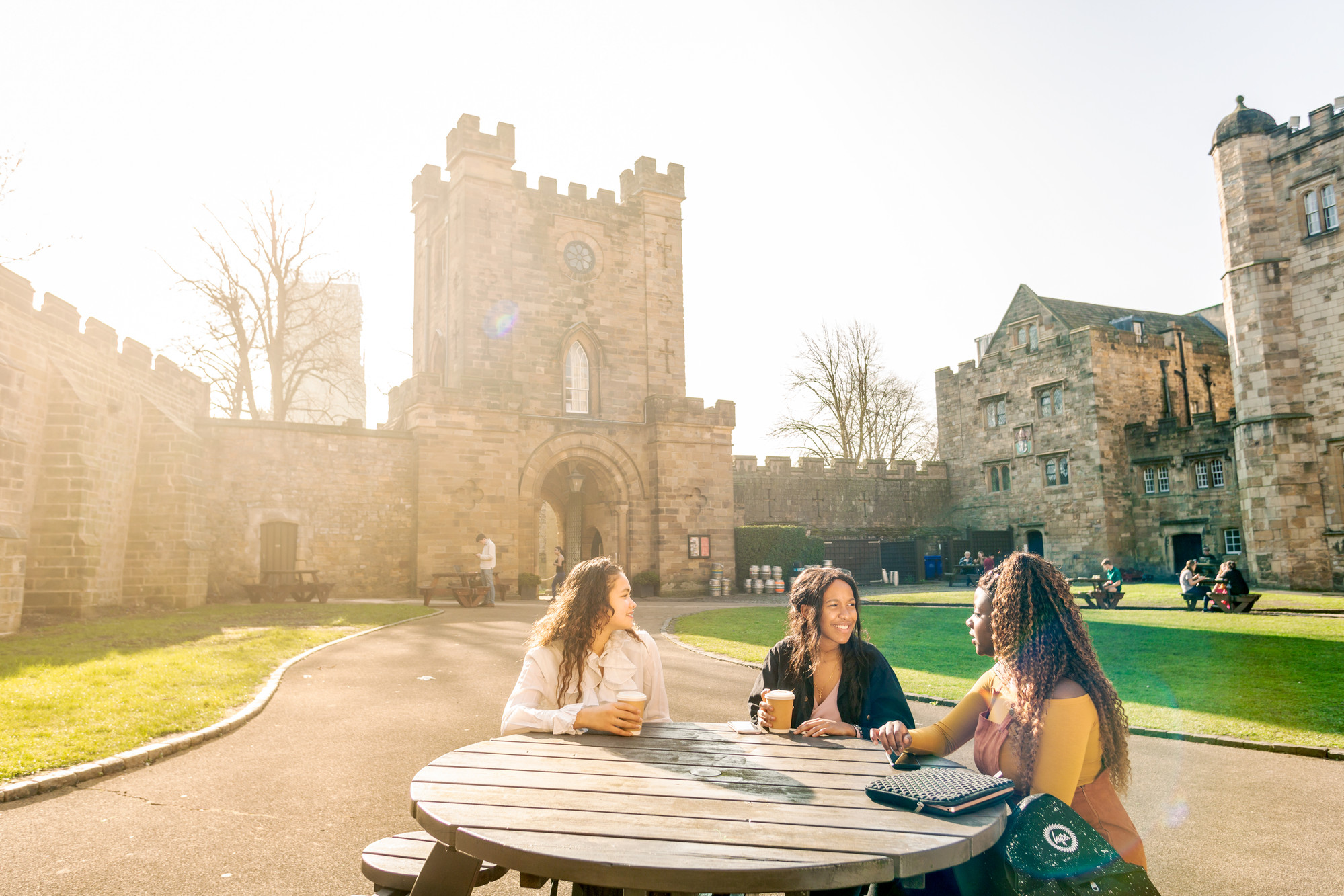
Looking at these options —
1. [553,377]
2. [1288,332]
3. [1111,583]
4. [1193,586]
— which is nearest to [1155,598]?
[1111,583]

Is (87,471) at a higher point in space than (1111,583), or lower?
higher

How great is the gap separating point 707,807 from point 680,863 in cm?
44

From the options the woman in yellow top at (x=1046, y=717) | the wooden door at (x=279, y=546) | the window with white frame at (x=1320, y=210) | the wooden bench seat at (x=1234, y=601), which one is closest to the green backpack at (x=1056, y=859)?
the woman in yellow top at (x=1046, y=717)

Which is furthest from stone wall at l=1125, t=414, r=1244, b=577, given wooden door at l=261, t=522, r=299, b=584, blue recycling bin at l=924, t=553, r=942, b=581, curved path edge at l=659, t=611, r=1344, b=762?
wooden door at l=261, t=522, r=299, b=584

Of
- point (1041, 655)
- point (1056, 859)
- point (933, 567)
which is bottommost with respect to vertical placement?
point (933, 567)

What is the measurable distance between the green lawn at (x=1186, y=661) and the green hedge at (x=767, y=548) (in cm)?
969

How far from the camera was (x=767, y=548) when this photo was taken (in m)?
26.5

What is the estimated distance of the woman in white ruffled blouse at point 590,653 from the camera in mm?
3557

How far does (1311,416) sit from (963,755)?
22487 millimetres

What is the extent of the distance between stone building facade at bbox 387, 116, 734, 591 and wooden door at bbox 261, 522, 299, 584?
3031 millimetres

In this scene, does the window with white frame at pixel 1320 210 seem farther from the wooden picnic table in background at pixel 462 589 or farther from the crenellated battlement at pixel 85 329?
the crenellated battlement at pixel 85 329

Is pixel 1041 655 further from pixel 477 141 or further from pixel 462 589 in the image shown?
pixel 477 141

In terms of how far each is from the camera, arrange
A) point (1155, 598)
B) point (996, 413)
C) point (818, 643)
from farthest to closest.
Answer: point (996, 413) < point (1155, 598) < point (818, 643)

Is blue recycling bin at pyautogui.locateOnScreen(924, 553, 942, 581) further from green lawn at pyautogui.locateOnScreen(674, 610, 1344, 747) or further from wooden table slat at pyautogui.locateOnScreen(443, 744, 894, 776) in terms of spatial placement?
wooden table slat at pyautogui.locateOnScreen(443, 744, 894, 776)
